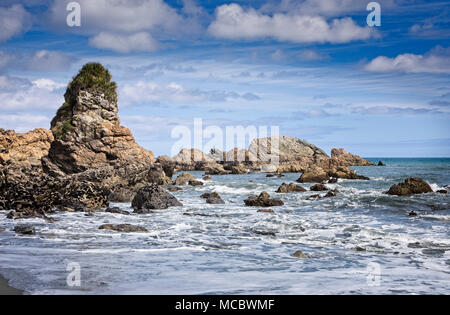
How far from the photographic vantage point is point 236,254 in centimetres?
952

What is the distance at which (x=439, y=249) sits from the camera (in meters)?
10.7

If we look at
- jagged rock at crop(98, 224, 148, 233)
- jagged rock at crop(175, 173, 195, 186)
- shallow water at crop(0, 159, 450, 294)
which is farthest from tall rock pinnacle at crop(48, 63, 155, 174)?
jagged rock at crop(98, 224, 148, 233)

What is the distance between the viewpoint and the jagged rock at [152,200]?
1903 cm

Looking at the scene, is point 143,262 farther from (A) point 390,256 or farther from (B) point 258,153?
(B) point 258,153

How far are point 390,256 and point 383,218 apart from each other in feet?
22.8

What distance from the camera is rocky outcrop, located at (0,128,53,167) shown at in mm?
29641

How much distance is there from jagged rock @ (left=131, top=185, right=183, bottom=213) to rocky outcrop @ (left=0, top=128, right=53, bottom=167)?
1379 cm

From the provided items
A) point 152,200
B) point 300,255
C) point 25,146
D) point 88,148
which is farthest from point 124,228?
point 25,146

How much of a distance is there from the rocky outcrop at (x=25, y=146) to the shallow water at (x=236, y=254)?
46.3 ft

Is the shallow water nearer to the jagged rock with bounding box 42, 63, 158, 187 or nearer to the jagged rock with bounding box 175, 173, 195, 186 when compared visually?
the jagged rock with bounding box 42, 63, 158, 187

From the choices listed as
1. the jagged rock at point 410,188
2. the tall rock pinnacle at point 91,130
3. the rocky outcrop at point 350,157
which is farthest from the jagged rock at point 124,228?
the rocky outcrop at point 350,157

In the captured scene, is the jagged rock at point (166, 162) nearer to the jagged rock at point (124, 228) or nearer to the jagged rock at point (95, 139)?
the jagged rock at point (95, 139)
